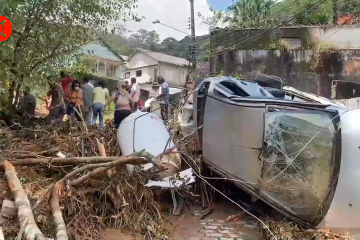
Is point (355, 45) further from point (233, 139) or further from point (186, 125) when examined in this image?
point (233, 139)

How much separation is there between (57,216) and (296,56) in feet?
41.2

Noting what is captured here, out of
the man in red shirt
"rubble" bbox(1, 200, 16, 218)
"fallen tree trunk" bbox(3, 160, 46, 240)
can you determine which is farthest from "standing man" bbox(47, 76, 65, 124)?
"rubble" bbox(1, 200, 16, 218)

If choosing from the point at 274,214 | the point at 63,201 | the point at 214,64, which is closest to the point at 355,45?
the point at 214,64

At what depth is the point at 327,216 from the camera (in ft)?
13.2

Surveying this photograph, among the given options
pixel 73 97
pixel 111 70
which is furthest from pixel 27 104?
pixel 111 70

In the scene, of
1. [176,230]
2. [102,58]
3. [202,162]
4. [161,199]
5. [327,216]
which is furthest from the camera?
[102,58]

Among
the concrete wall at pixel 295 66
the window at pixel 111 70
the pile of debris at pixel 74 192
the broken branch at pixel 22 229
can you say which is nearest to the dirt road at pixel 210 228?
the pile of debris at pixel 74 192

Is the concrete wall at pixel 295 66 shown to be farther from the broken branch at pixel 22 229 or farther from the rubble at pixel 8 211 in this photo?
the broken branch at pixel 22 229

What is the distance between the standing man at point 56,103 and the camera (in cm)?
775

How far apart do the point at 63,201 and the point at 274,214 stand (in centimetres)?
267

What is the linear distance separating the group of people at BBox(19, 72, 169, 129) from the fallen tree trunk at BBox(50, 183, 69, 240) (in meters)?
2.97

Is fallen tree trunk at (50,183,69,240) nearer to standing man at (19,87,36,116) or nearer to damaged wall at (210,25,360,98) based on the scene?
standing man at (19,87,36,116)

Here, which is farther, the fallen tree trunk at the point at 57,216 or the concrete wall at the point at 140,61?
the concrete wall at the point at 140,61

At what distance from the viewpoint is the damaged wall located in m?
13.9
